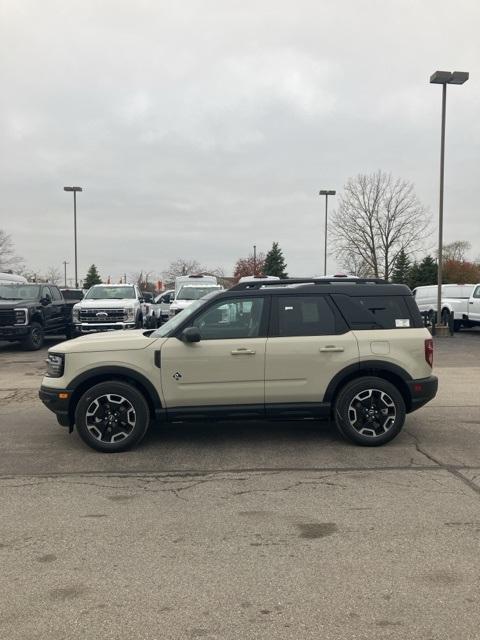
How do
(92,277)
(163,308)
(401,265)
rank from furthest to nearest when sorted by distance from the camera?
(92,277) < (401,265) < (163,308)

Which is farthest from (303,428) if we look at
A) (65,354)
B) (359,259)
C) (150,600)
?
(359,259)

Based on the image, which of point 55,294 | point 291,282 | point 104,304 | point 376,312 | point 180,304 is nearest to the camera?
point 376,312

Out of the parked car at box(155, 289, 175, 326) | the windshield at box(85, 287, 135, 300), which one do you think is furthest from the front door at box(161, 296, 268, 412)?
the parked car at box(155, 289, 175, 326)

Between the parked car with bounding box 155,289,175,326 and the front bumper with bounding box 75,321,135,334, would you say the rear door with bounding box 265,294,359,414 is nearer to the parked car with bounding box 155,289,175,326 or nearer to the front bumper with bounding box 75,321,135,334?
the front bumper with bounding box 75,321,135,334

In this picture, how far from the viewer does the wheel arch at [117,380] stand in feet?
19.0

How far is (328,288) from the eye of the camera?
20.3ft

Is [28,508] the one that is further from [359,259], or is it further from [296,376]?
[359,259]

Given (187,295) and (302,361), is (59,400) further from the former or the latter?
(187,295)

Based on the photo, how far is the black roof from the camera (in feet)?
20.2

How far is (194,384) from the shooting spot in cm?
584

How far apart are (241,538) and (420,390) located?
305cm

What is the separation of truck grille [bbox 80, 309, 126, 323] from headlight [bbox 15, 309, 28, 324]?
6.67 ft

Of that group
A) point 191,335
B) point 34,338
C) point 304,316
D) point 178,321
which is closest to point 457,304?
point 34,338

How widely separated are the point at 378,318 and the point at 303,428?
1721mm
